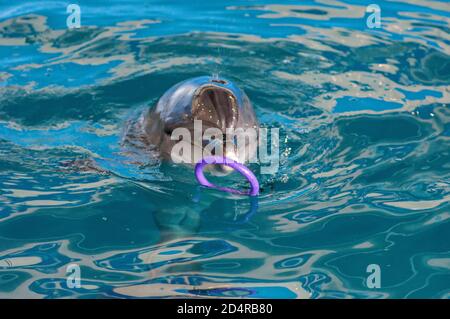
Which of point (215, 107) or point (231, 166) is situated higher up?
point (215, 107)

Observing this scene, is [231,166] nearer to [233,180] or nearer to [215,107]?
[215,107]

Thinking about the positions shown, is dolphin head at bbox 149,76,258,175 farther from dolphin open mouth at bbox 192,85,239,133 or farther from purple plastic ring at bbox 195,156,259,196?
purple plastic ring at bbox 195,156,259,196

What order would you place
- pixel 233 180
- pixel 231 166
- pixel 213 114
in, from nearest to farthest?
pixel 231 166 < pixel 213 114 < pixel 233 180

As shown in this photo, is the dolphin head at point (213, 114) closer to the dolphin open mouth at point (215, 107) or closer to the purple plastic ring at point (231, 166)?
the dolphin open mouth at point (215, 107)

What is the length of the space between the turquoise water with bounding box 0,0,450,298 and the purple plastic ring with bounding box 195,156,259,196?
23 centimetres

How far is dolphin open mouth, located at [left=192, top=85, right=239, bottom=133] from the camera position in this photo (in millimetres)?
6609

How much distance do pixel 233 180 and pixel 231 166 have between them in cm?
89

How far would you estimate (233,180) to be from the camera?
276 inches

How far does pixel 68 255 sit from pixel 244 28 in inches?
236

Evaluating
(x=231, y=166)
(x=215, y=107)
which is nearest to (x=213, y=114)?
(x=215, y=107)

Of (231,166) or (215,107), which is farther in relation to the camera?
(215,107)

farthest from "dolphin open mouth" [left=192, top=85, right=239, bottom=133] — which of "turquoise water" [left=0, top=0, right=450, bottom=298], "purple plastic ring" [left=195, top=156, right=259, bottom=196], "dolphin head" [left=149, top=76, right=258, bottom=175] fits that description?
"turquoise water" [left=0, top=0, right=450, bottom=298]

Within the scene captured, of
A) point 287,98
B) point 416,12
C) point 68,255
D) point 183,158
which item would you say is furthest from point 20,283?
point 416,12

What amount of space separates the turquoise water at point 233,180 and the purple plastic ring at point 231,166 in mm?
226
